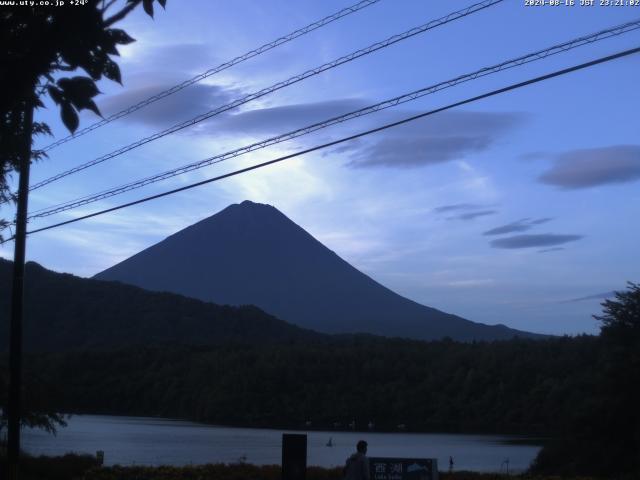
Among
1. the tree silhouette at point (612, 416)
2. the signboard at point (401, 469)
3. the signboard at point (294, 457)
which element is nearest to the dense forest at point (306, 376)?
the tree silhouette at point (612, 416)

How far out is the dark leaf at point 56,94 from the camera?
17.0ft

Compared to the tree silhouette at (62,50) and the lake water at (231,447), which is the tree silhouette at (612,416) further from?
the tree silhouette at (62,50)

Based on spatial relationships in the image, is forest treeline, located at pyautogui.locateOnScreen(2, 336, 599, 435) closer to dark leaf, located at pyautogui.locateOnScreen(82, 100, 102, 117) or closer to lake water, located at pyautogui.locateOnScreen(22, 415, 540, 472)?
lake water, located at pyautogui.locateOnScreen(22, 415, 540, 472)

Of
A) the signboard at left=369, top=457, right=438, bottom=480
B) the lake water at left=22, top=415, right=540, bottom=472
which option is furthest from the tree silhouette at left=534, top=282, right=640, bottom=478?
the signboard at left=369, top=457, right=438, bottom=480

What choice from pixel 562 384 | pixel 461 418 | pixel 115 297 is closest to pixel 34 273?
pixel 115 297

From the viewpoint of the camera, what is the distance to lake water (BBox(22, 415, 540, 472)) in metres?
42.7

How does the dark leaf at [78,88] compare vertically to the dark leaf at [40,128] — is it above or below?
below

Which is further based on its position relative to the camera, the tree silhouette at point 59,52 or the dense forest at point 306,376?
the dense forest at point 306,376

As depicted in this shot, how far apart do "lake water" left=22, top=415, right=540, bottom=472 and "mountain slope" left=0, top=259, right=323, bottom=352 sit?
42004 mm

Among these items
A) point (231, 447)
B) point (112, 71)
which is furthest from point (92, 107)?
point (231, 447)

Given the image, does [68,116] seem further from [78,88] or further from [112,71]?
[112,71]

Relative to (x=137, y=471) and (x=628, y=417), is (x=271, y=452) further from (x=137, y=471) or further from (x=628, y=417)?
(x=137, y=471)

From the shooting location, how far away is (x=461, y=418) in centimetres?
9006

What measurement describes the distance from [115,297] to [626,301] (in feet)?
373
